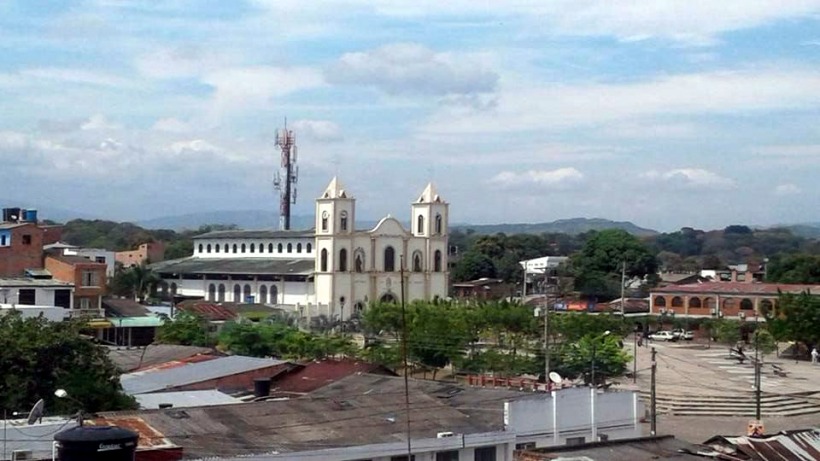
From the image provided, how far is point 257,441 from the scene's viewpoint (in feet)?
48.5

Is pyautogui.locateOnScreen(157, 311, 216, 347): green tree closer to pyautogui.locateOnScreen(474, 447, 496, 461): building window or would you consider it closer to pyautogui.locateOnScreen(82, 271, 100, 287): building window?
pyautogui.locateOnScreen(82, 271, 100, 287): building window

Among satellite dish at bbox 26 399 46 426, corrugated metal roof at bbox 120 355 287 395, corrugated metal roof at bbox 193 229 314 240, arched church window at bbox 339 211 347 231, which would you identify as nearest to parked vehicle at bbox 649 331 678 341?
arched church window at bbox 339 211 347 231

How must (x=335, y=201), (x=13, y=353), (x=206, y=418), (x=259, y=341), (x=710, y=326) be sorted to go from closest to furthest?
(x=206, y=418) → (x=13, y=353) → (x=259, y=341) → (x=710, y=326) → (x=335, y=201)

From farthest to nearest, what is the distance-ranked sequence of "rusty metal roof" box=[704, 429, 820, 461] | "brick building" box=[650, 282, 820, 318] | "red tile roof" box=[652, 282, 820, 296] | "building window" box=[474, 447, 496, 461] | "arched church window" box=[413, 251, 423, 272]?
"arched church window" box=[413, 251, 423, 272] → "brick building" box=[650, 282, 820, 318] → "red tile roof" box=[652, 282, 820, 296] → "building window" box=[474, 447, 496, 461] → "rusty metal roof" box=[704, 429, 820, 461]

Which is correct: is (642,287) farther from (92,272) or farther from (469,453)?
(469,453)

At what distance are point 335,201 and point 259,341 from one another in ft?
73.4

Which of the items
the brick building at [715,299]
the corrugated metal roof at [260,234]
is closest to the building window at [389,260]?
the corrugated metal roof at [260,234]

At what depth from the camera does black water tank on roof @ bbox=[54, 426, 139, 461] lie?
25.6 feet

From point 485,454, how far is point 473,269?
65638 millimetres

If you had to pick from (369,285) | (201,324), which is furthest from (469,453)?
(369,285)

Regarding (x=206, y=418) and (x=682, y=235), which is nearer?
(x=206, y=418)

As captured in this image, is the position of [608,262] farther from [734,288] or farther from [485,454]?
[485,454]

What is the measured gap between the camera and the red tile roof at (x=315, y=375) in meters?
24.1

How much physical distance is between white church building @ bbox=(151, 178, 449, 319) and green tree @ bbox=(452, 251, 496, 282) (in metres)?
19.1
